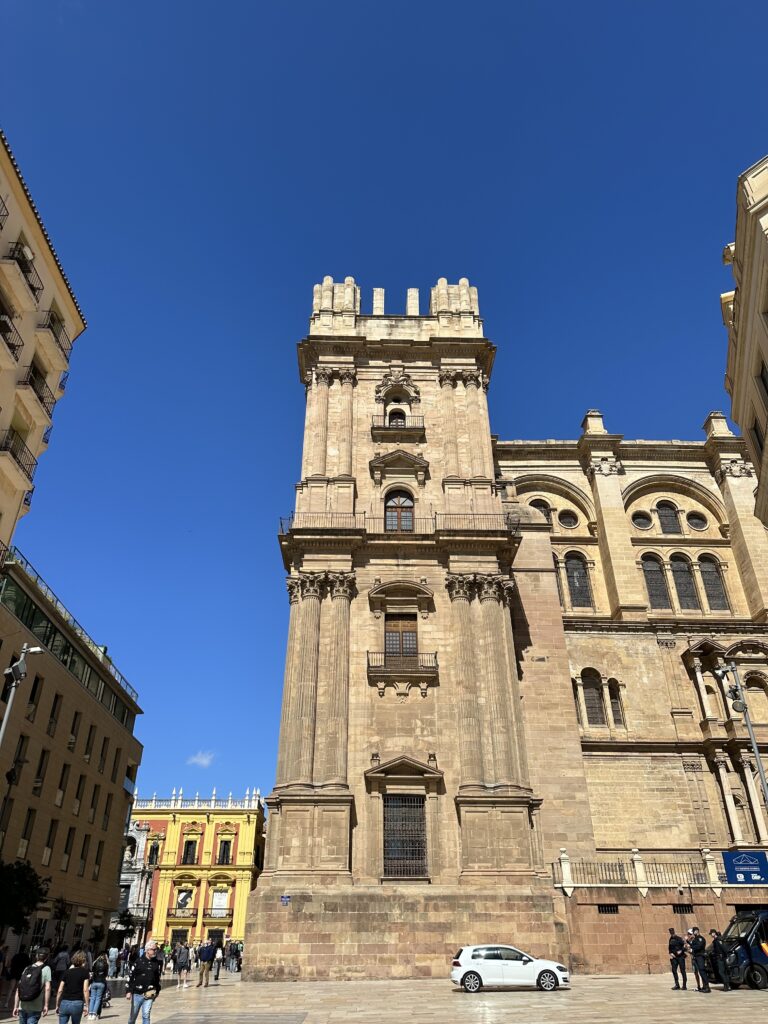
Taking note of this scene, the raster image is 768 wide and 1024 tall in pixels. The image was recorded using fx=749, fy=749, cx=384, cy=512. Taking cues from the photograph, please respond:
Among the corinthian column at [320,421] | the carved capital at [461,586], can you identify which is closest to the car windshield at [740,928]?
the carved capital at [461,586]

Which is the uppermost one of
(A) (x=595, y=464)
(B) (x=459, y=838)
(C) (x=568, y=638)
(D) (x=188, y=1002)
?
(A) (x=595, y=464)

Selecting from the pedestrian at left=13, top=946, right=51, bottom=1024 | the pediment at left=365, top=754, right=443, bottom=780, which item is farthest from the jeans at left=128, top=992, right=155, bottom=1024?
the pediment at left=365, top=754, right=443, bottom=780

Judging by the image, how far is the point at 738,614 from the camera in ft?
133

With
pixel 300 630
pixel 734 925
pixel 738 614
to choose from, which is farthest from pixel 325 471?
pixel 738 614

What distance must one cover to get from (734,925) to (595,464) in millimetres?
28471

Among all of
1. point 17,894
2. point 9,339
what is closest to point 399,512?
point 9,339

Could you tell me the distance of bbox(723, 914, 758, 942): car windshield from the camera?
1875cm

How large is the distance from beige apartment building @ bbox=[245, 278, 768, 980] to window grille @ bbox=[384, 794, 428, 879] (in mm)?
71

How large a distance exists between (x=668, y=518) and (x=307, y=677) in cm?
2640

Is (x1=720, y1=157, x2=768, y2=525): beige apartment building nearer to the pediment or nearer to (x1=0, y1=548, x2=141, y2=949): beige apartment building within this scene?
the pediment

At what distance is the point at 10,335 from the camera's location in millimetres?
23062

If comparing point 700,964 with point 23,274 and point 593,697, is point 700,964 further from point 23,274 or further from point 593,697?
point 23,274

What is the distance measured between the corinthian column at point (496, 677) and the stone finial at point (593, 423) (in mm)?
19812

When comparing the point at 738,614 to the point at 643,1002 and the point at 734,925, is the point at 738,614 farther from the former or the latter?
the point at 643,1002
